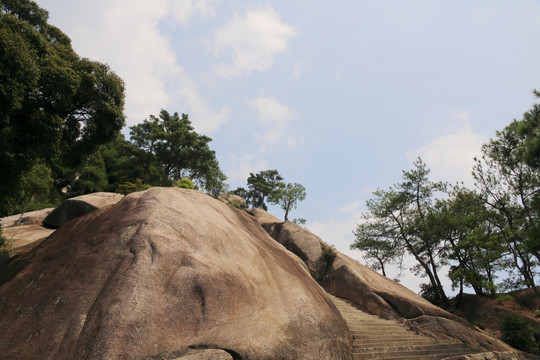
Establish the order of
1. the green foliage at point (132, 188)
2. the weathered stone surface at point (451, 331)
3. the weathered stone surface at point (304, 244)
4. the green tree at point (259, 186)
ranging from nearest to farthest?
the weathered stone surface at point (451, 331)
the green foliage at point (132, 188)
the weathered stone surface at point (304, 244)
the green tree at point (259, 186)

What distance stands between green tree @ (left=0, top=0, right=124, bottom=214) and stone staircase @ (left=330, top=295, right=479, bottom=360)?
567 inches

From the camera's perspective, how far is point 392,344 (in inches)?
448

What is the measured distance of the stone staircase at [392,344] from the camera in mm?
10133

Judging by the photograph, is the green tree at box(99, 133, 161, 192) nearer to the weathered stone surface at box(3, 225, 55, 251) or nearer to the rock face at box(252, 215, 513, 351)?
the weathered stone surface at box(3, 225, 55, 251)

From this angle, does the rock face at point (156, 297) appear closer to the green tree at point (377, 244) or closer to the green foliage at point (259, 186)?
the green tree at point (377, 244)

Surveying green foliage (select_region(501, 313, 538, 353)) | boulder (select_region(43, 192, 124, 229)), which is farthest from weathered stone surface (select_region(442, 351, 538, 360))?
boulder (select_region(43, 192, 124, 229))

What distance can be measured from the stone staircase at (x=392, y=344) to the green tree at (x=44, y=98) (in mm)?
14407

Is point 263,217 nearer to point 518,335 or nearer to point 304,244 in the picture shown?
point 304,244

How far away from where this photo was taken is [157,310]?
20.7 ft

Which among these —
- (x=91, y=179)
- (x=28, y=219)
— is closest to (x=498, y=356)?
(x=28, y=219)

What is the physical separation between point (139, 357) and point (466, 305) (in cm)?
2924

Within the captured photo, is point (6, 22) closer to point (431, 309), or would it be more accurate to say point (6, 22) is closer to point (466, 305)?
point (431, 309)

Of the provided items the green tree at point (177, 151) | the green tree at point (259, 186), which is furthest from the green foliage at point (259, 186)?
the green tree at point (177, 151)

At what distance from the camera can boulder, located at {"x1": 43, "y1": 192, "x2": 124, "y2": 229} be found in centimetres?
1862
